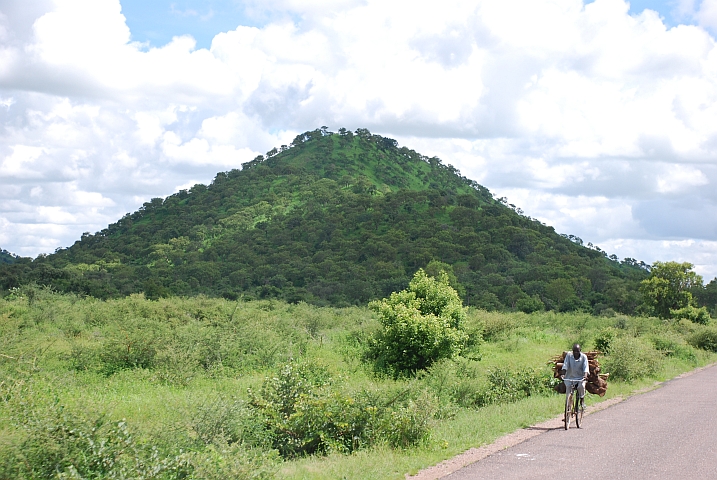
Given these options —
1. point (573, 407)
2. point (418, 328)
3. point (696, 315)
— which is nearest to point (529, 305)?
point (696, 315)

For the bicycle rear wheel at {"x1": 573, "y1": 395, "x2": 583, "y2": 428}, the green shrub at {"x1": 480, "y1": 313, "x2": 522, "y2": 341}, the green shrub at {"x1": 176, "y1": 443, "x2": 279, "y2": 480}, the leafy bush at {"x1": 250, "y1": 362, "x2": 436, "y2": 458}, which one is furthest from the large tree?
the green shrub at {"x1": 176, "y1": 443, "x2": 279, "y2": 480}

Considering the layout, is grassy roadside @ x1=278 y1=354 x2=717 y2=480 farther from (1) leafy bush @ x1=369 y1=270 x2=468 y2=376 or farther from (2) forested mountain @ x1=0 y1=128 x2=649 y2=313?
(2) forested mountain @ x1=0 y1=128 x2=649 y2=313

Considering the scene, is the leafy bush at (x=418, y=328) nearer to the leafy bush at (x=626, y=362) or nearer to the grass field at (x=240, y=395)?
the grass field at (x=240, y=395)

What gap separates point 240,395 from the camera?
15258 millimetres

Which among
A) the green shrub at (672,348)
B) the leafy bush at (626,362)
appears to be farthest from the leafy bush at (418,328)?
the green shrub at (672,348)

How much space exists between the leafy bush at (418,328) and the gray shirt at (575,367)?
780cm

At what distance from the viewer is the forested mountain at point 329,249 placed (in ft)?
239

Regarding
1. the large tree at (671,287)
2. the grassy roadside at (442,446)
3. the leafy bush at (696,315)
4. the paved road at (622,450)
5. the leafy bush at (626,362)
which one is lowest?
the grassy roadside at (442,446)

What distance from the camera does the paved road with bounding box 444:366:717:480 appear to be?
30.9ft

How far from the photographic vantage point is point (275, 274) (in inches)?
3398

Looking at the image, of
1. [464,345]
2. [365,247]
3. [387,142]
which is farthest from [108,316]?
[387,142]

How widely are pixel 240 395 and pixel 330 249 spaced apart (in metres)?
80.0

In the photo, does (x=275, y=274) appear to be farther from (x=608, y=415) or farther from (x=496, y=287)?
(x=608, y=415)

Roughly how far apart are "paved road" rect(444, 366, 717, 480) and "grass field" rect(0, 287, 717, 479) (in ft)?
3.39
